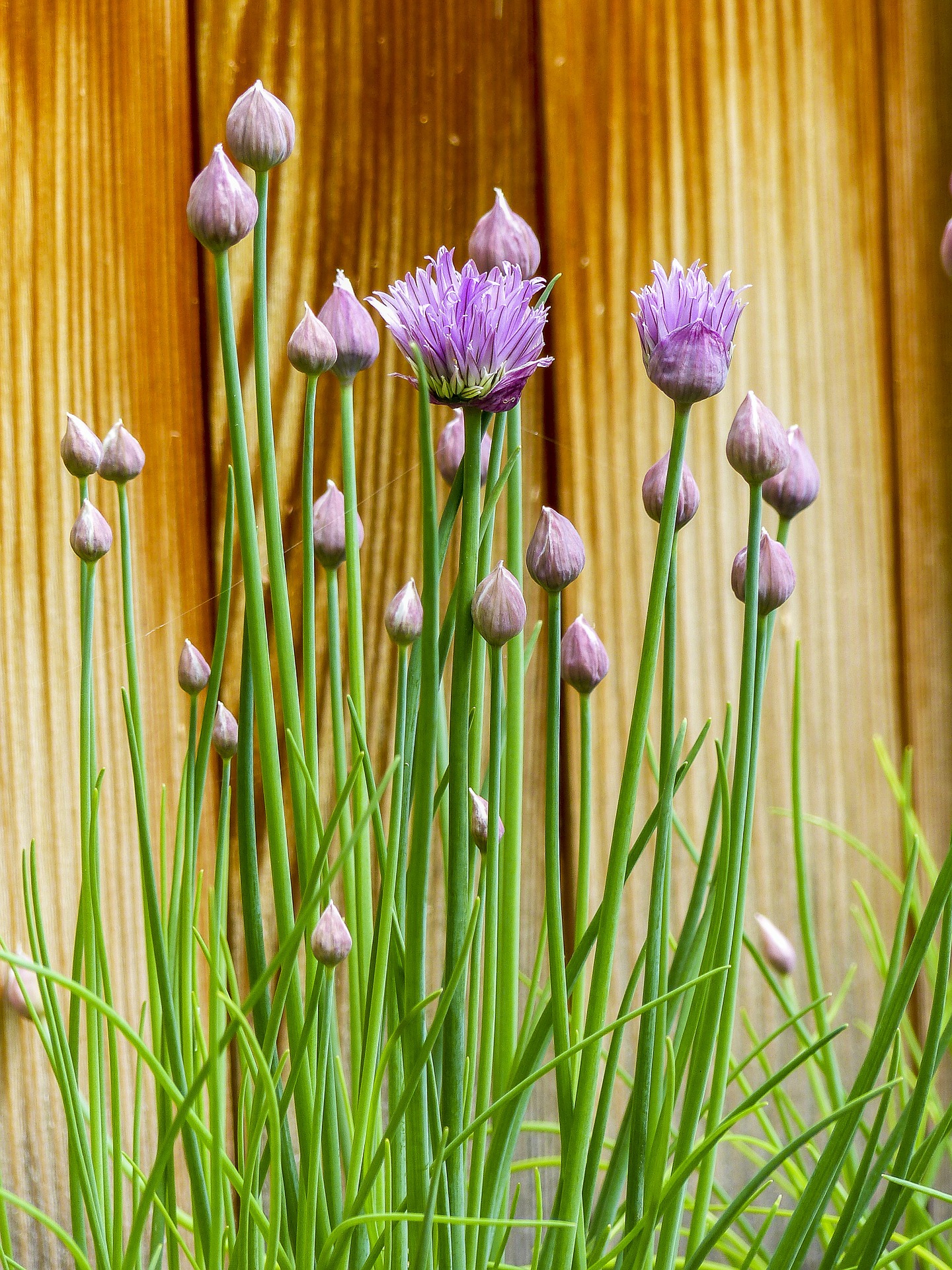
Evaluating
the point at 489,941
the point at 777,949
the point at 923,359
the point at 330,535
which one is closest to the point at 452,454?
the point at 330,535

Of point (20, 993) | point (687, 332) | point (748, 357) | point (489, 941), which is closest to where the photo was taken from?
point (687, 332)

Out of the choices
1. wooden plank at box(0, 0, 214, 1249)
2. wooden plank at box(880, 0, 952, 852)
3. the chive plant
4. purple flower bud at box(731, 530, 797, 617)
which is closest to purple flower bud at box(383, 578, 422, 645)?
the chive plant

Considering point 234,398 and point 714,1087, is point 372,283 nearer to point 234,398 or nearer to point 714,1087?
point 234,398

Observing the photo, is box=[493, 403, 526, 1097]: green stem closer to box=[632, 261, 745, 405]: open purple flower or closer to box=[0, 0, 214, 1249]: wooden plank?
box=[632, 261, 745, 405]: open purple flower

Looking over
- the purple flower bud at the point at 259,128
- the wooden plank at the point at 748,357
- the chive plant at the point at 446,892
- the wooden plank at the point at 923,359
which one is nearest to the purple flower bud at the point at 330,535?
the chive plant at the point at 446,892

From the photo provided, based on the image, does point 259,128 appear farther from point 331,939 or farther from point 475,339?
point 331,939

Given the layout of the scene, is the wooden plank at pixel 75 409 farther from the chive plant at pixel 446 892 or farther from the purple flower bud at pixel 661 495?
the purple flower bud at pixel 661 495
